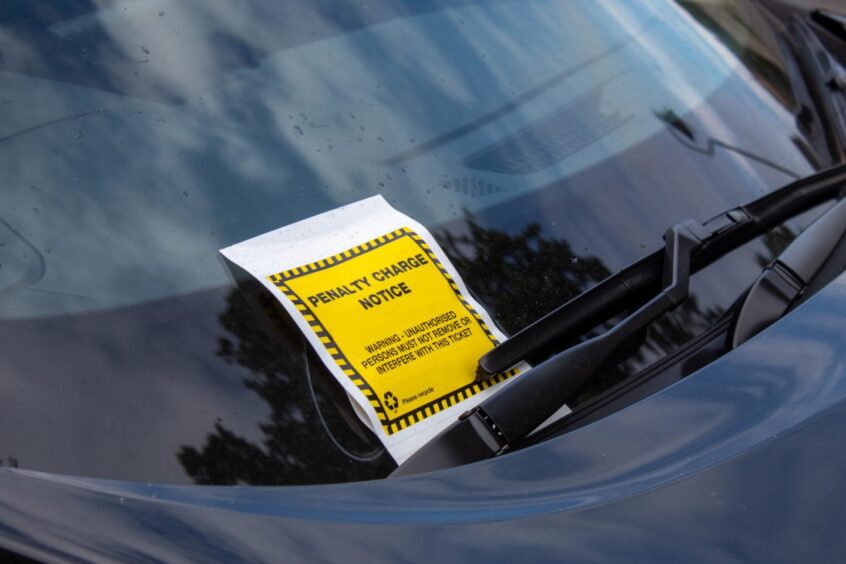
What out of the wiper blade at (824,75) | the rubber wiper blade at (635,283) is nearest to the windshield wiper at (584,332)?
the rubber wiper blade at (635,283)

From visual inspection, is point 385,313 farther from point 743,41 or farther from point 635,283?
point 743,41

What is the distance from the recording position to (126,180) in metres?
1.06

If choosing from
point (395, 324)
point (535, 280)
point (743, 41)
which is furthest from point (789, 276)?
point (743, 41)

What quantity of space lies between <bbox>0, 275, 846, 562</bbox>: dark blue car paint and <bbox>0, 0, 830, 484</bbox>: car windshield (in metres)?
0.09

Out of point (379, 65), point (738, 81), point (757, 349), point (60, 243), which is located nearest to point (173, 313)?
point (60, 243)

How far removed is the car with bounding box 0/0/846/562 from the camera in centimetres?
84

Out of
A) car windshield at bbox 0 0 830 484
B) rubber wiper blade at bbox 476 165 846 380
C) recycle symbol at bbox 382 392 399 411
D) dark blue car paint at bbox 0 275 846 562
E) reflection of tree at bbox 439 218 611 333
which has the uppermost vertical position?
car windshield at bbox 0 0 830 484

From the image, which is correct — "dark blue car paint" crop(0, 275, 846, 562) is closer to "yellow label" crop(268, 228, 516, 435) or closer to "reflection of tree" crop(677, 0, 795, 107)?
"yellow label" crop(268, 228, 516, 435)

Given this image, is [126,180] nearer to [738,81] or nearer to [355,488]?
[355,488]

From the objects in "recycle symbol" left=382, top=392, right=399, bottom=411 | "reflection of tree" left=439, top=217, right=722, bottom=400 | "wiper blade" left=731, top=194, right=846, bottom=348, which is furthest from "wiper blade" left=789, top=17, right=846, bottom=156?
"recycle symbol" left=382, top=392, right=399, bottom=411

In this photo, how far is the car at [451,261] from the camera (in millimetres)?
840

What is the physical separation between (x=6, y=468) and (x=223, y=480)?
7.0 inches

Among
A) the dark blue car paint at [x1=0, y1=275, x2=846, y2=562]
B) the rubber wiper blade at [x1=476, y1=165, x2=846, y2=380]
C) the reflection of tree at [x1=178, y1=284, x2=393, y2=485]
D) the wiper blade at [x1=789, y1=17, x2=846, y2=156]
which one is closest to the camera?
the dark blue car paint at [x1=0, y1=275, x2=846, y2=562]

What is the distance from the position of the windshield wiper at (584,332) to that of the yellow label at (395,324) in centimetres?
4
